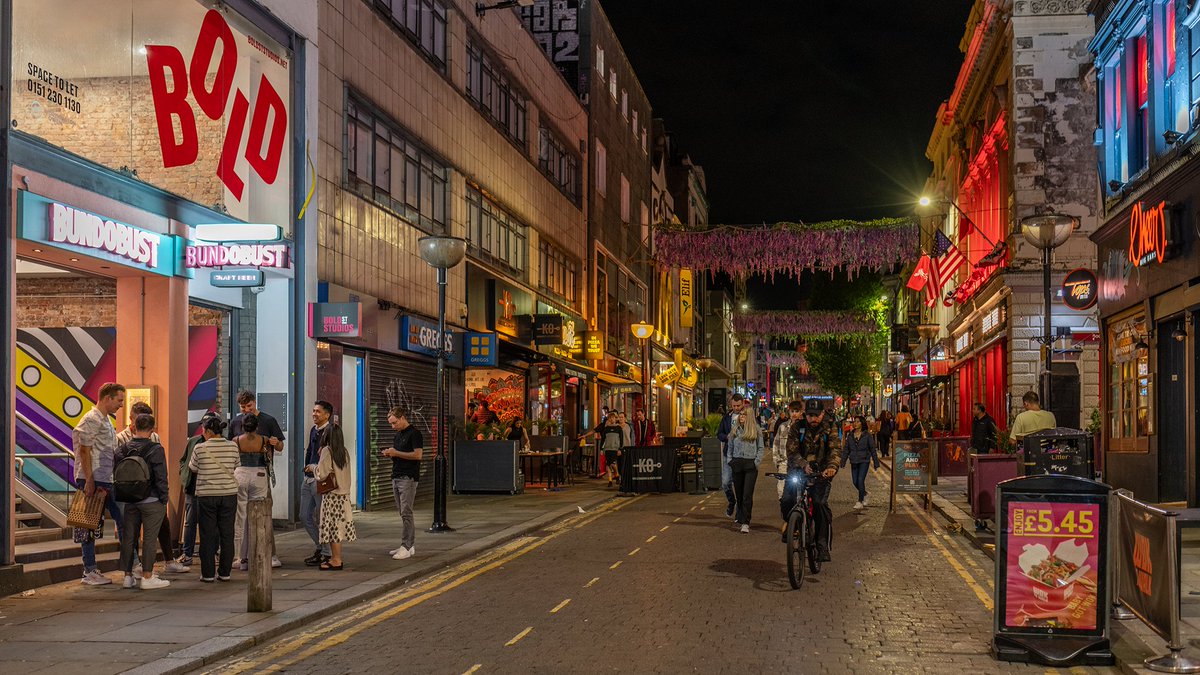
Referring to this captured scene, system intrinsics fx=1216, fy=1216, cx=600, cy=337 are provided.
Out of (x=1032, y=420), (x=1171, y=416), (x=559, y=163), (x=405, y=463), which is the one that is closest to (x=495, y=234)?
(x=559, y=163)

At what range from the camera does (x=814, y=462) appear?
1282 cm

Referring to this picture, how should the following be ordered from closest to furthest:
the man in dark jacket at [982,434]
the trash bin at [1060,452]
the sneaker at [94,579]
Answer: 1. the sneaker at [94,579]
2. the trash bin at [1060,452]
3. the man in dark jacket at [982,434]

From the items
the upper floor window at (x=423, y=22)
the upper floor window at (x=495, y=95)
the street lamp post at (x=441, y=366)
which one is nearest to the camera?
the street lamp post at (x=441, y=366)

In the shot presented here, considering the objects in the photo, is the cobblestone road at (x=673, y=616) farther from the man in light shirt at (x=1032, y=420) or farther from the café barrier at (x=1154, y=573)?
the man in light shirt at (x=1032, y=420)

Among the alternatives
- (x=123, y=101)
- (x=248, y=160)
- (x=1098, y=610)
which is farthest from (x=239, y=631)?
(x=248, y=160)

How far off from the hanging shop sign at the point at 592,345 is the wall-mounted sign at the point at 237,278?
22.5 metres

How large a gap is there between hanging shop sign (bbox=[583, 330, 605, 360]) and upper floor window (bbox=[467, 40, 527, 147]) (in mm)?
7965

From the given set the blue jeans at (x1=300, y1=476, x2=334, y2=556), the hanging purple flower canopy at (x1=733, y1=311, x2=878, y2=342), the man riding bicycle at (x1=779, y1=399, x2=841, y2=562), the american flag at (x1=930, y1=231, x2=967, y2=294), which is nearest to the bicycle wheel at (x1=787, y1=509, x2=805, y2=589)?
the man riding bicycle at (x1=779, y1=399, x2=841, y2=562)

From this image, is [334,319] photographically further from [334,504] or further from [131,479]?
[131,479]

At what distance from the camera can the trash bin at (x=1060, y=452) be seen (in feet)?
47.2

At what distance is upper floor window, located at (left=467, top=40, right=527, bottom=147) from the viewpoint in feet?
92.6

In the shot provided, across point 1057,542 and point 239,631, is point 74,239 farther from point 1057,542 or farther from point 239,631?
point 1057,542

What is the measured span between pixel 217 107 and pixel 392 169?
249 inches

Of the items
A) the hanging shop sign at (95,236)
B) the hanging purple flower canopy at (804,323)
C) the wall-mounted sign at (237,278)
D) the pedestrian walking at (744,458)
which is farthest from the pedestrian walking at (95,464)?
the hanging purple flower canopy at (804,323)
